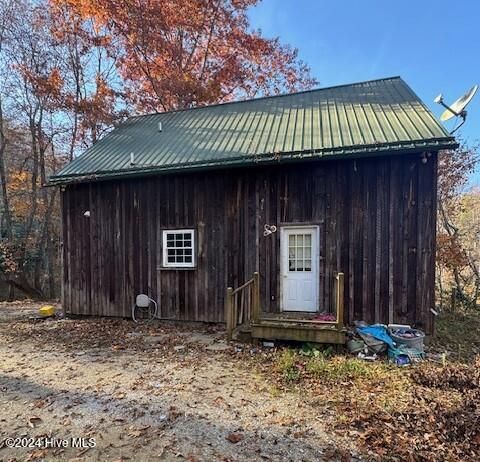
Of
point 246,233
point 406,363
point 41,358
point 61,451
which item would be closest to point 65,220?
point 41,358

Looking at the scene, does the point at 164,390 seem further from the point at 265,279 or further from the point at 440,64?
the point at 440,64

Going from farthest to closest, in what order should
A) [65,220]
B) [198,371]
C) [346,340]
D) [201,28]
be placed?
[201,28] → [65,220] → [346,340] → [198,371]

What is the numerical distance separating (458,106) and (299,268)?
15.1ft

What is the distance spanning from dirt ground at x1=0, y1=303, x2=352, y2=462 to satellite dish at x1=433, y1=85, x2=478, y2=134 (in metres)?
6.03

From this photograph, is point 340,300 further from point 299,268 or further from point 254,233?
point 254,233

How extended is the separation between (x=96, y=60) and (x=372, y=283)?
16763mm

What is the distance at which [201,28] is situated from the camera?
53.0 feet

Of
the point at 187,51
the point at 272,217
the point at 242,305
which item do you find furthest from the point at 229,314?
the point at 187,51

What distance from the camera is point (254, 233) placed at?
7.55m

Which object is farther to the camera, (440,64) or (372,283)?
(440,64)

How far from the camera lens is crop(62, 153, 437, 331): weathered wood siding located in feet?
21.4

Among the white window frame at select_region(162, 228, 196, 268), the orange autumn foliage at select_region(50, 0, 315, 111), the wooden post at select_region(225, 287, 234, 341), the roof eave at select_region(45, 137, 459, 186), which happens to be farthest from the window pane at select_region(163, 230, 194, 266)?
the orange autumn foliage at select_region(50, 0, 315, 111)

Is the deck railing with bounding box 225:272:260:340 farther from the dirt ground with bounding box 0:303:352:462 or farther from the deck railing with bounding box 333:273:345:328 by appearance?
the deck railing with bounding box 333:273:345:328

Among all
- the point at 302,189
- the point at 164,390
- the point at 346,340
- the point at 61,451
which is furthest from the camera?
the point at 302,189
